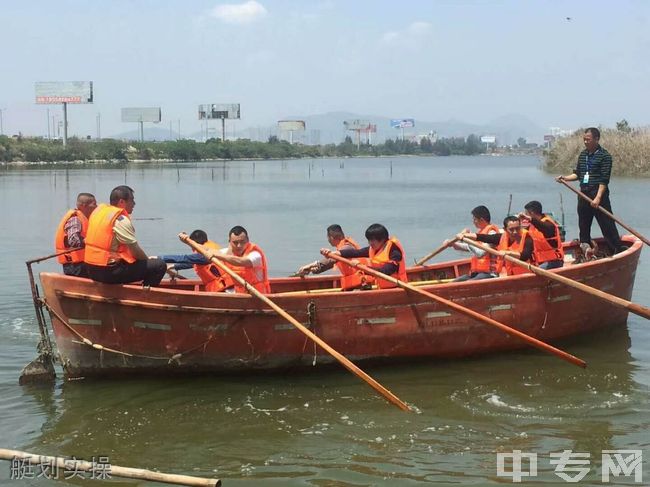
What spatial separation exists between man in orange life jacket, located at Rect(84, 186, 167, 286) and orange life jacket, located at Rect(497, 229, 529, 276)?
4809mm

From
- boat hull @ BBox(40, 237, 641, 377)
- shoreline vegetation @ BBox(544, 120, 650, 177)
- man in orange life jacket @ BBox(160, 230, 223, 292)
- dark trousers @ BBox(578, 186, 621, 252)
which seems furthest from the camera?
shoreline vegetation @ BBox(544, 120, 650, 177)

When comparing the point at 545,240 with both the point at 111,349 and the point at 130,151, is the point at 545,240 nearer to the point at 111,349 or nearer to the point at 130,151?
the point at 111,349

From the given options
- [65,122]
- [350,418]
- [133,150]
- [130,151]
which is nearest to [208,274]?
[350,418]

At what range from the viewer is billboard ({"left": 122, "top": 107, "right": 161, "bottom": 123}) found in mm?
167625

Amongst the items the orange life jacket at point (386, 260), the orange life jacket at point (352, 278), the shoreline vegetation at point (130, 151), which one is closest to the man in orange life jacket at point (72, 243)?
the orange life jacket at point (352, 278)

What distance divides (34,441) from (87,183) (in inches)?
1949

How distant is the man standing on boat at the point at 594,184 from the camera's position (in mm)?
11789

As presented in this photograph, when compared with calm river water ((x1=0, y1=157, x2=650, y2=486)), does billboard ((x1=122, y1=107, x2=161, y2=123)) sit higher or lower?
higher

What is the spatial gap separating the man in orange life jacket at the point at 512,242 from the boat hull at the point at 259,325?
0.56 meters

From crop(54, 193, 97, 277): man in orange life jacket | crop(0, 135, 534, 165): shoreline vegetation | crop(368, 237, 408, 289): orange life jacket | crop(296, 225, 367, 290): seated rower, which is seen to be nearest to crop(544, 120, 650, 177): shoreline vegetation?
crop(296, 225, 367, 290): seated rower

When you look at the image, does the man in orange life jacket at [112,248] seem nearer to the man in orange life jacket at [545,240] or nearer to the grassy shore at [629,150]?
the man in orange life jacket at [545,240]

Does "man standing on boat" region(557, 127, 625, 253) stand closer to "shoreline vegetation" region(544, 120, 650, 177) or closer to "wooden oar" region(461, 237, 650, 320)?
"wooden oar" region(461, 237, 650, 320)

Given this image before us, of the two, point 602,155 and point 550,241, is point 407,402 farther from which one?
point 602,155

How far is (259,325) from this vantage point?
8820 mm
